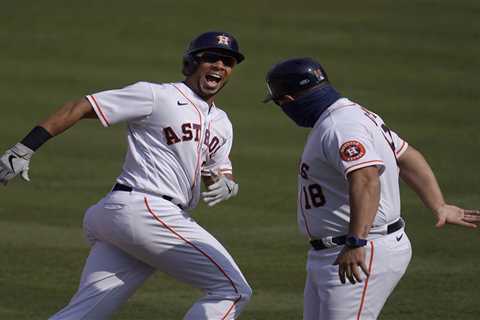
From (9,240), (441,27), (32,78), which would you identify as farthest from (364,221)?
(441,27)

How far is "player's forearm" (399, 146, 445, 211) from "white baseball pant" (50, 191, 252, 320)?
43.1 inches

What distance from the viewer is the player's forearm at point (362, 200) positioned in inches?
200

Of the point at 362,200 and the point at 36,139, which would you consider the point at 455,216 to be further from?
the point at 36,139

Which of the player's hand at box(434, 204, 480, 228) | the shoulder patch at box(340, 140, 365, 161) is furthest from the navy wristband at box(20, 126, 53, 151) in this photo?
the player's hand at box(434, 204, 480, 228)

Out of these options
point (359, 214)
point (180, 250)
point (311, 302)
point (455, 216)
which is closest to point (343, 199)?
point (359, 214)

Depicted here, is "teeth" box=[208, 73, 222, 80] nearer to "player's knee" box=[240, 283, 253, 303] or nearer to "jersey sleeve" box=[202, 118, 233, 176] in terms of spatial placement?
"jersey sleeve" box=[202, 118, 233, 176]

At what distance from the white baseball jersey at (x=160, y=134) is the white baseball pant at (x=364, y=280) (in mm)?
1100

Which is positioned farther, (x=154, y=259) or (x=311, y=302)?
(x=154, y=259)

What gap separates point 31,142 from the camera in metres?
5.88

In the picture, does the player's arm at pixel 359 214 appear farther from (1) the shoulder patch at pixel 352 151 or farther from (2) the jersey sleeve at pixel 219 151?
(2) the jersey sleeve at pixel 219 151

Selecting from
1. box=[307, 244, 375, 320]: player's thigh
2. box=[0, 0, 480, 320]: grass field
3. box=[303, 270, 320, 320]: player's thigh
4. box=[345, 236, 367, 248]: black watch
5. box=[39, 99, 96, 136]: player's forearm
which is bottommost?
box=[0, 0, 480, 320]: grass field

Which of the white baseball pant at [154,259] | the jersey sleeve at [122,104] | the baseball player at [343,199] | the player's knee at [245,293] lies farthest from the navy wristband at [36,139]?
the player's knee at [245,293]

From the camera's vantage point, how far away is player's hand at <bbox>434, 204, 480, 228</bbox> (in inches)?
Result: 234

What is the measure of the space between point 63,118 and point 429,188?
2032 millimetres
